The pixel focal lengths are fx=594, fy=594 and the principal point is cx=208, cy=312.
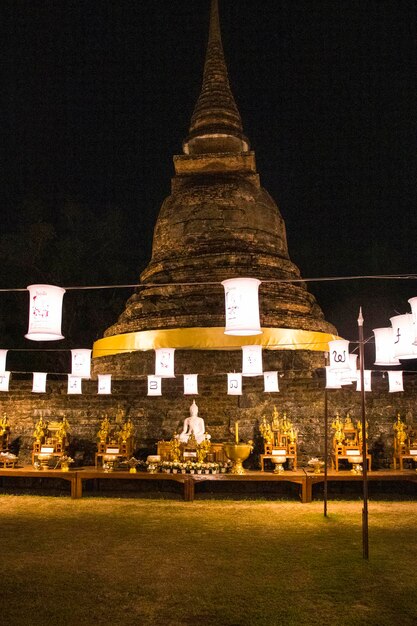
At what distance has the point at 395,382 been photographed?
489 inches

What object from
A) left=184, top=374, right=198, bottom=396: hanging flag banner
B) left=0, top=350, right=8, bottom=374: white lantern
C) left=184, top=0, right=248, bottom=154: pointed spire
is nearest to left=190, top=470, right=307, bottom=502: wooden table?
left=184, top=374, right=198, bottom=396: hanging flag banner

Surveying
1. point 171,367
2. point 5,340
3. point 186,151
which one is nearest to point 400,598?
point 171,367

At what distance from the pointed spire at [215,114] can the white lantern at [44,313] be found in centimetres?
1203

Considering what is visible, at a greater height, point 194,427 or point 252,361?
point 252,361

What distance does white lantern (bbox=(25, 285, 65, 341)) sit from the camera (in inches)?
392

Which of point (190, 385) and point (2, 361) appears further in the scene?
point (2, 361)

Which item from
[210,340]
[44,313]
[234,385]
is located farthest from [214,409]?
[44,313]

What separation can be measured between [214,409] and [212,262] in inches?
233

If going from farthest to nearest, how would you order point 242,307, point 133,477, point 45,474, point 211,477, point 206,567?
1. point 45,474
2. point 133,477
3. point 211,477
4. point 242,307
5. point 206,567

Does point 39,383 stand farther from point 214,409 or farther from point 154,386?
point 214,409

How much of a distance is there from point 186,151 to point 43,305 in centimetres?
1234

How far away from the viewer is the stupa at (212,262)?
1605cm

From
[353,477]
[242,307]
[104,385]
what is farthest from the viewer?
[104,385]

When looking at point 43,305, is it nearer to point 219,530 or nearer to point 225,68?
point 219,530
